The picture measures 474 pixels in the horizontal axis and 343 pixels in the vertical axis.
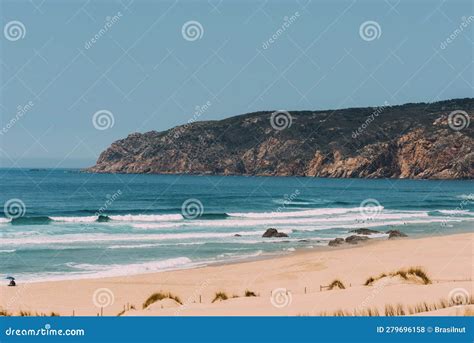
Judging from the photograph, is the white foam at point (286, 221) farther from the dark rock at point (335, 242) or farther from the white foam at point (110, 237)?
the dark rock at point (335, 242)

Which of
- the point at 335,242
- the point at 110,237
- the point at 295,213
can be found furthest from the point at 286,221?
the point at 110,237

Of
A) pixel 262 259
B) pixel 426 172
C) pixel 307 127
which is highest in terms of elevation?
pixel 307 127

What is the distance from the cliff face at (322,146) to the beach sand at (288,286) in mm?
103497

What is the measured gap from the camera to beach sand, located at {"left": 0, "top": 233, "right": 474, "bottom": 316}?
12.6 metres

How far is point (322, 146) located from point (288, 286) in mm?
129943

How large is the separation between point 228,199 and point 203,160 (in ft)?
257

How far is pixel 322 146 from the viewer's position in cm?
Result: 14875

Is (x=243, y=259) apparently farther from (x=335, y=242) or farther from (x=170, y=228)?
(x=170, y=228)

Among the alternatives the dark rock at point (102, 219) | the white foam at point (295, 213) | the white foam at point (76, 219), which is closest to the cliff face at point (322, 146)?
the white foam at point (295, 213)

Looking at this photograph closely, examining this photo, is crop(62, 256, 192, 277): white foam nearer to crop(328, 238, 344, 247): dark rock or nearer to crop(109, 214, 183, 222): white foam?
crop(328, 238, 344, 247): dark rock

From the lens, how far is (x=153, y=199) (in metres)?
73.8
